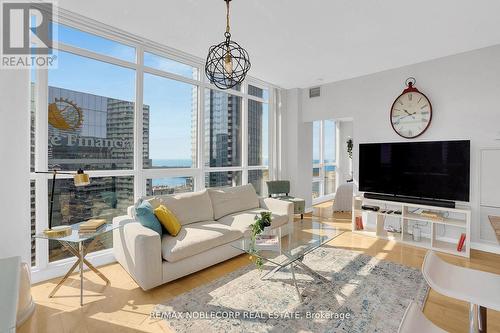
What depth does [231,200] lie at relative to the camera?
4176 mm

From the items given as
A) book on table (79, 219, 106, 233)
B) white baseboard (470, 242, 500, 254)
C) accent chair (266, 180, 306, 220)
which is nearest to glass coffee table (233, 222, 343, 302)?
book on table (79, 219, 106, 233)

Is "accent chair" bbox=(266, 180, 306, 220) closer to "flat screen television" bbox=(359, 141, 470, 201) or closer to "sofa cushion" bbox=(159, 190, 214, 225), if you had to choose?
"flat screen television" bbox=(359, 141, 470, 201)

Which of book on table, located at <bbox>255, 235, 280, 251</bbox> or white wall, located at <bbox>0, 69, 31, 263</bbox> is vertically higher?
white wall, located at <bbox>0, 69, 31, 263</bbox>

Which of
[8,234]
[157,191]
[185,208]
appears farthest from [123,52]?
[8,234]

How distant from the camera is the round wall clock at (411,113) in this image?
4.14m

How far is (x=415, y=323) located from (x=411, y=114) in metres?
4.14

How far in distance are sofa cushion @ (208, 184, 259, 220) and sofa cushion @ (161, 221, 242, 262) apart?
54 cm

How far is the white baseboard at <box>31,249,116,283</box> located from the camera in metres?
2.79

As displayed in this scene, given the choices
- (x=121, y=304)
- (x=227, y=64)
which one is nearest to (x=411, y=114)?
(x=227, y=64)

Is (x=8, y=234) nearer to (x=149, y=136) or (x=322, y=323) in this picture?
(x=149, y=136)

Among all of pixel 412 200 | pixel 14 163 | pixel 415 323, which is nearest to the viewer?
pixel 415 323

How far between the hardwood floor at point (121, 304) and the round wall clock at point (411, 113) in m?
2.11

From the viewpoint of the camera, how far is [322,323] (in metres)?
2.08

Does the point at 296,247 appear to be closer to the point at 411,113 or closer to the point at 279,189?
the point at 279,189
